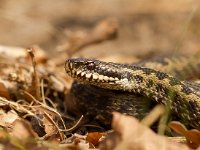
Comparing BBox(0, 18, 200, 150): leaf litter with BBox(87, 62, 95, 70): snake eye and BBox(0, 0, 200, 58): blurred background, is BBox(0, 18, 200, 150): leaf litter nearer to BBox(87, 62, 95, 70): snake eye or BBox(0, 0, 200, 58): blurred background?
BBox(87, 62, 95, 70): snake eye

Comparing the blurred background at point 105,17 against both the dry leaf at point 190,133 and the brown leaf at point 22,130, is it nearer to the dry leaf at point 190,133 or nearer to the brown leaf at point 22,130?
the dry leaf at point 190,133

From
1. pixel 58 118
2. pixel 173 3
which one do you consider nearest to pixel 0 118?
pixel 58 118

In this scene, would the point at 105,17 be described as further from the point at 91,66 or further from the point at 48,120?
the point at 48,120

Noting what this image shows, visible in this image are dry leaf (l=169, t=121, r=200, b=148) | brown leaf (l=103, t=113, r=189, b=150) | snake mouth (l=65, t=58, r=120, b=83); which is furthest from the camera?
snake mouth (l=65, t=58, r=120, b=83)

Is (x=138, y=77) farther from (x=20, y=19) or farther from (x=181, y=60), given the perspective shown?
(x=20, y=19)

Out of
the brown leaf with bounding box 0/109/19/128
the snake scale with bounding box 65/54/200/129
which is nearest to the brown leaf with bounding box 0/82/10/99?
the brown leaf with bounding box 0/109/19/128

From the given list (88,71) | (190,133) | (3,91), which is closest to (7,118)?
(3,91)
